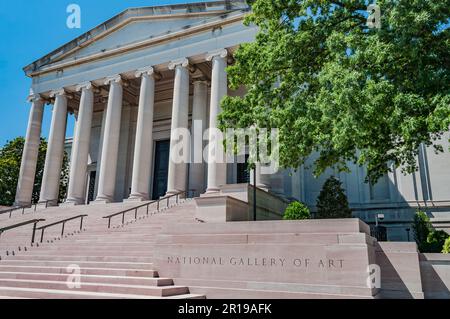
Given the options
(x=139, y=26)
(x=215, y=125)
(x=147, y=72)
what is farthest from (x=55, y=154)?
(x=215, y=125)

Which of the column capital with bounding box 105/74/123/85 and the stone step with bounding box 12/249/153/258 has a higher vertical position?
the column capital with bounding box 105/74/123/85

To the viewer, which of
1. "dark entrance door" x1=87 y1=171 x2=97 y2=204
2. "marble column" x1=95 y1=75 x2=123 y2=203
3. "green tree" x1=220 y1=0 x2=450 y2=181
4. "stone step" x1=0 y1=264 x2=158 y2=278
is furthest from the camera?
"dark entrance door" x1=87 y1=171 x2=97 y2=204

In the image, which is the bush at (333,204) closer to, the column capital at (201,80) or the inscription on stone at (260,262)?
the inscription on stone at (260,262)

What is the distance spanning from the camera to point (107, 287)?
9.20 metres

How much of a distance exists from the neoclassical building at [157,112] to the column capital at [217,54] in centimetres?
7

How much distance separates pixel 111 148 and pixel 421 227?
21474 millimetres

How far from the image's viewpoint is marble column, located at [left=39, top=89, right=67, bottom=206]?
2855 cm

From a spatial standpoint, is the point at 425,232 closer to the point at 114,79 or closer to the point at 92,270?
the point at 92,270

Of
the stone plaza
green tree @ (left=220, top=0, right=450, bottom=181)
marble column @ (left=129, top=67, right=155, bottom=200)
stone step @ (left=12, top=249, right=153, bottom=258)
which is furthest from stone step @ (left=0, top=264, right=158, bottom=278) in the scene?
marble column @ (left=129, top=67, right=155, bottom=200)

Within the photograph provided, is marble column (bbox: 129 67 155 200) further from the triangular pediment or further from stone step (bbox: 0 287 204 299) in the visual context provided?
stone step (bbox: 0 287 204 299)

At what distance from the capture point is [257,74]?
1394cm

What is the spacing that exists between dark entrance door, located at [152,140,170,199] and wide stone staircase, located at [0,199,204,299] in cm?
974
